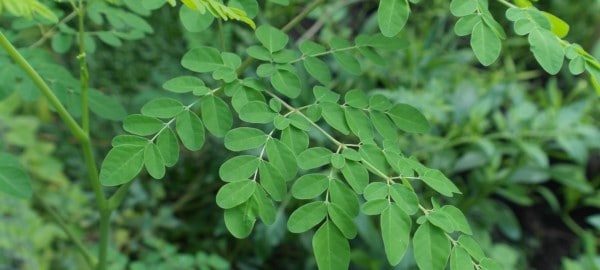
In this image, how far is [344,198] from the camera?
88 centimetres

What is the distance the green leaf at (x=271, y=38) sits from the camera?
102 cm

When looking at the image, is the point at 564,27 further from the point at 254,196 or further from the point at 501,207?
the point at 501,207

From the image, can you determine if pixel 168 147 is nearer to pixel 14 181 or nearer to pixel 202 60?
pixel 202 60

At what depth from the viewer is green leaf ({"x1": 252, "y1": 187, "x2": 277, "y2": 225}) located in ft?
2.87

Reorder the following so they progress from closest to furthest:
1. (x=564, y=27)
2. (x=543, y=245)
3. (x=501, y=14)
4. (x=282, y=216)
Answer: (x=564, y=27) → (x=282, y=216) → (x=543, y=245) → (x=501, y=14)

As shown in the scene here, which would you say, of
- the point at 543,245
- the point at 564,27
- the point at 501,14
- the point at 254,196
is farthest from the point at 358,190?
the point at 501,14

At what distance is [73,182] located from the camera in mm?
2523

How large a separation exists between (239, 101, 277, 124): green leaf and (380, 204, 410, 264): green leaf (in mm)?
207

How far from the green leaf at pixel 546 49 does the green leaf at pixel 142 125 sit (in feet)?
1.59

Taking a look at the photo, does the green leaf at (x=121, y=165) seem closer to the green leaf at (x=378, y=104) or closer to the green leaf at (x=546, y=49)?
the green leaf at (x=378, y=104)

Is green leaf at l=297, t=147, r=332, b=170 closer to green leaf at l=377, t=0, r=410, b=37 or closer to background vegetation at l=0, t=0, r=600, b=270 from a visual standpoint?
green leaf at l=377, t=0, r=410, b=37

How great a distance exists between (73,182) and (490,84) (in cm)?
160

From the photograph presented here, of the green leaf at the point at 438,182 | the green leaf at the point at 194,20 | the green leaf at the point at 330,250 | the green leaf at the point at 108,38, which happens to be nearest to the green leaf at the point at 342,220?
the green leaf at the point at 330,250

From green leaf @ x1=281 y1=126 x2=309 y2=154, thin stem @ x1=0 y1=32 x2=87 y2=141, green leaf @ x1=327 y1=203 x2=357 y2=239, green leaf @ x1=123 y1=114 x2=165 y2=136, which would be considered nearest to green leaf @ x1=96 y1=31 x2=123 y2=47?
thin stem @ x1=0 y1=32 x2=87 y2=141
